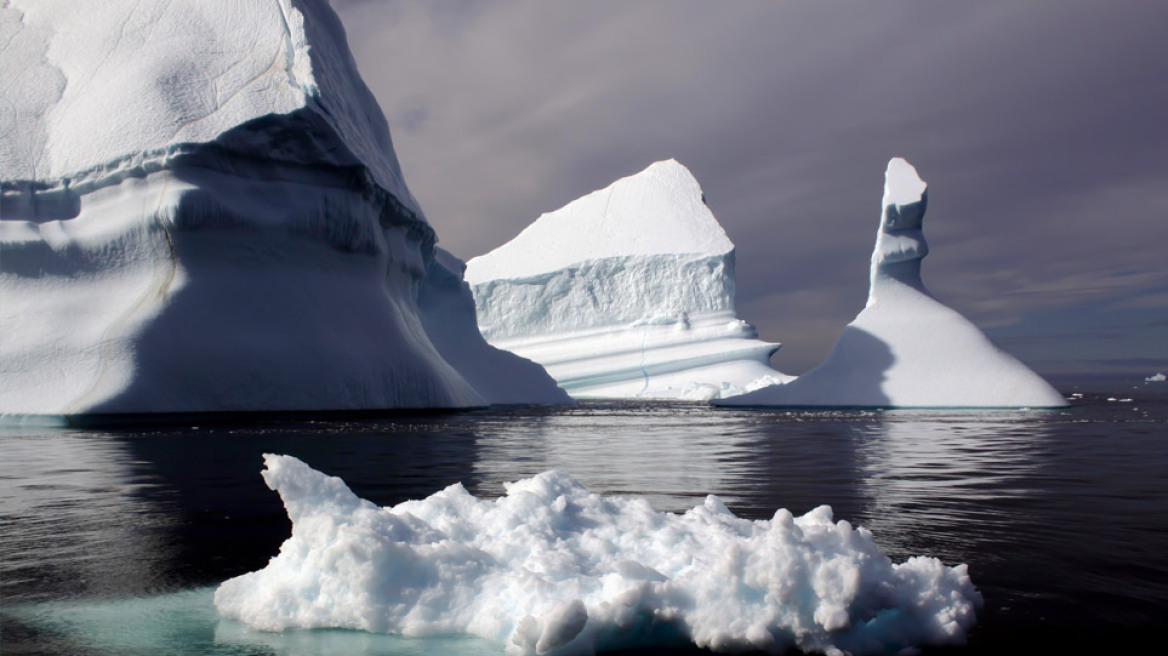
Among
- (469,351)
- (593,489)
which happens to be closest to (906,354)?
(469,351)

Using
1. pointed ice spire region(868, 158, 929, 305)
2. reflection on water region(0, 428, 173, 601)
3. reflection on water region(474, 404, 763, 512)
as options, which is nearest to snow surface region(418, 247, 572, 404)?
pointed ice spire region(868, 158, 929, 305)

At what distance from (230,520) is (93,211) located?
14.4m

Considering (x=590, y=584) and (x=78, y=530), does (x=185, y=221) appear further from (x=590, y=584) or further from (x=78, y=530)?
(x=590, y=584)

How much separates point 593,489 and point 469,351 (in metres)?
21.1

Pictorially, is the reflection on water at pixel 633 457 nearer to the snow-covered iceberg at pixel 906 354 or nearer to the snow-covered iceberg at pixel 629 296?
the snow-covered iceberg at pixel 906 354

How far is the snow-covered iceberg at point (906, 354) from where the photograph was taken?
20.7 metres

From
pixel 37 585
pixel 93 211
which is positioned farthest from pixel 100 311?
pixel 37 585

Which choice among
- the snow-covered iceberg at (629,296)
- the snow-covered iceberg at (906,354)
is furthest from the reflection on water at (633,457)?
the snow-covered iceberg at (629,296)

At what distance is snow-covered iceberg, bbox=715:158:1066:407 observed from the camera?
20.7m

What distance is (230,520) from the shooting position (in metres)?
4.76

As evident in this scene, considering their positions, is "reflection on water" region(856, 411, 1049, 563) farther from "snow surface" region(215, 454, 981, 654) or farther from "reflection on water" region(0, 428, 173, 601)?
"reflection on water" region(0, 428, 173, 601)

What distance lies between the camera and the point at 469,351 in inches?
1050

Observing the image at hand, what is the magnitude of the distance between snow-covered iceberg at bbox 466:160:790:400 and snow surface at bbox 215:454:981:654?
110 feet

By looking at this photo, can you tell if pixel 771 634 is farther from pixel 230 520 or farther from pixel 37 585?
pixel 230 520
